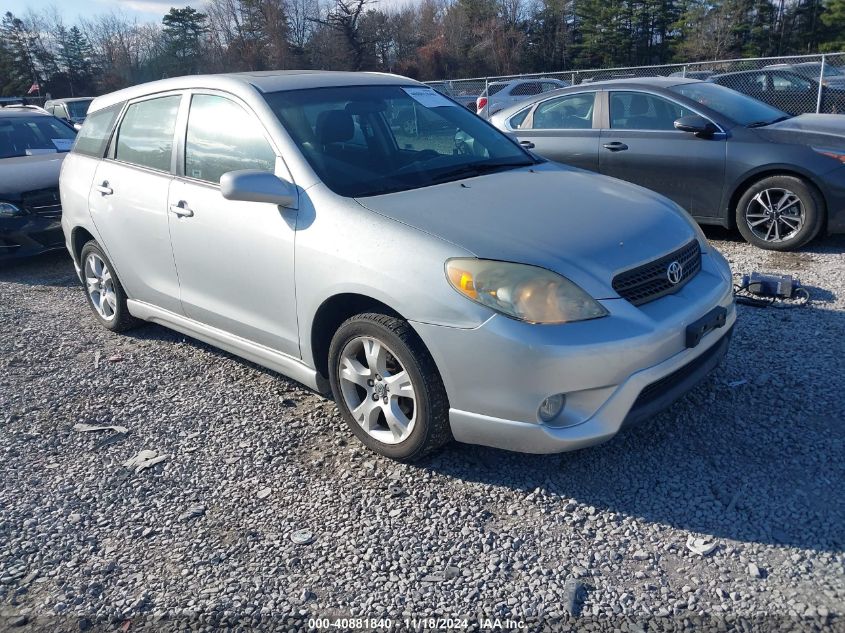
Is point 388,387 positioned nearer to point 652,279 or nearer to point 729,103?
point 652,279

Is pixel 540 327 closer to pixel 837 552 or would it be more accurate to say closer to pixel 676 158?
pixel 837 552

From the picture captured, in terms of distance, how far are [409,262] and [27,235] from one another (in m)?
6.04

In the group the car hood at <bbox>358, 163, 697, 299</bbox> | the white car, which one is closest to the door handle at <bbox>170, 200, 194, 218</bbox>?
the car hood at <bbox>358, 163, 697, 299</bbox>

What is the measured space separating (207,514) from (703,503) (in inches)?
84.3

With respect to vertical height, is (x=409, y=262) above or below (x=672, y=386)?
above

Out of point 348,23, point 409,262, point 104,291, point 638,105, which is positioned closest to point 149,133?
point 104,291

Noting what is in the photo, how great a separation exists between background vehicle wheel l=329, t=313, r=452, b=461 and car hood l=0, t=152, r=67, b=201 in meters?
5.77

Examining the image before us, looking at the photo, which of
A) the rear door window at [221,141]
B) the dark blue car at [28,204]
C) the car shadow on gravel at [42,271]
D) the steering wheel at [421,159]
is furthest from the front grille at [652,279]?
the dark blue car at [28,204]

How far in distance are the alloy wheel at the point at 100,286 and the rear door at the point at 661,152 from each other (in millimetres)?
4917

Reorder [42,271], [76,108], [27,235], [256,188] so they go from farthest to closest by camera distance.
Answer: [76,108] → [42,271] → [27,235] → [256,188]

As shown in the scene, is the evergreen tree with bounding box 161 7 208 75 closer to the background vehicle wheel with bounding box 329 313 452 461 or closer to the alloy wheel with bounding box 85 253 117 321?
the alloy wheel with bounding box 85 253 117 321

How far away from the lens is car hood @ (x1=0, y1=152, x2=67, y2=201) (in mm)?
7449

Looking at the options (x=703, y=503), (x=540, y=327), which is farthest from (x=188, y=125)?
(x=703, y=503)

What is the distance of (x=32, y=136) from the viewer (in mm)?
8797
